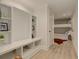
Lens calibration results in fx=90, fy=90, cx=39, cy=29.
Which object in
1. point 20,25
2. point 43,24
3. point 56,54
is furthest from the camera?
point 43,24

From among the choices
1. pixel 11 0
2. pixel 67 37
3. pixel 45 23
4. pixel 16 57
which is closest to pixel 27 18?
pixel 45 23

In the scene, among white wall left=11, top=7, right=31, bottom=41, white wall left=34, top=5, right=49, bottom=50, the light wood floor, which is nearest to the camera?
white wall left=11, top=7, right=31, bottom=41

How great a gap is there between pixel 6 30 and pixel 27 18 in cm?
151

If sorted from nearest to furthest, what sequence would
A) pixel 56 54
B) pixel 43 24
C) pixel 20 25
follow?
pixel 20 25, pixel 56 54, pixel 43 24

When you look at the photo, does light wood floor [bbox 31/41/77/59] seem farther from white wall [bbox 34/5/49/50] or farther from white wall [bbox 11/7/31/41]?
white wall [bbox 11/7/31/41]

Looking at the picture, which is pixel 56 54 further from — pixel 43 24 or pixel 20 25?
pixel 20 25

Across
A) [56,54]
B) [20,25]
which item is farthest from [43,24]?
[56,54]

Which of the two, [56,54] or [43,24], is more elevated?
[43,24]

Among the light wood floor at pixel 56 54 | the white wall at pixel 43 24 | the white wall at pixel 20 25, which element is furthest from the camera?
the white wall at pixel 43 24

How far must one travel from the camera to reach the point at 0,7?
2.65 metres

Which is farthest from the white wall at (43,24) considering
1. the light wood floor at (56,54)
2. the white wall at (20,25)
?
the white wall at (20,25)

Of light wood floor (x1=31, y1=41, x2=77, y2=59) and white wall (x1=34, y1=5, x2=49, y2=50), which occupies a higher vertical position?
white wall (x1=34, y1=5, x2=49, y2=50)

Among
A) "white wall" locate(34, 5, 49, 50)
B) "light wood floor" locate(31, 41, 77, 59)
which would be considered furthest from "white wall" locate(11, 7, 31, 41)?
"light wood floor" locate(31, 41, 77, 59)

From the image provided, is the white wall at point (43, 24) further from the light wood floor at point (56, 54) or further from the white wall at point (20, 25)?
the white wall at point (20, 25)
